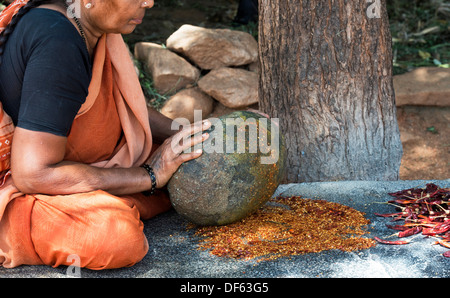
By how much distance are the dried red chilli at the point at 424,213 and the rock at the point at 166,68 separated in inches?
135

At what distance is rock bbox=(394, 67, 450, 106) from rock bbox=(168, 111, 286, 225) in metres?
3.57

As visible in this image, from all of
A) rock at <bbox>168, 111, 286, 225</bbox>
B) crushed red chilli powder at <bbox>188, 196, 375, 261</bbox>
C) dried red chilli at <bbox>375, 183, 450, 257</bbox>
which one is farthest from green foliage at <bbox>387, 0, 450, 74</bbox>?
rock at <bbox>168, 111, 286, 225</bbox>

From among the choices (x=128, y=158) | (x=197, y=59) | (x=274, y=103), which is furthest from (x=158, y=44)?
(x=128, y=158)

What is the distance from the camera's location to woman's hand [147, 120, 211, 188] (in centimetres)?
281

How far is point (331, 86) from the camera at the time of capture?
3721mm

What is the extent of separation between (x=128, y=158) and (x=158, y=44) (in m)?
3.80

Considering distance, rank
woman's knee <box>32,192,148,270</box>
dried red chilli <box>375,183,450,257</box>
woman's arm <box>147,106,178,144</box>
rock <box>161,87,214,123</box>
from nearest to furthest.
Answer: woman's knee <box>32,192,148,270</box> → dried red chilli <box>375,183,450,257</box> → woman's arm <box>147,106,178,144</box> → rock <box>161,87,214,123</box>

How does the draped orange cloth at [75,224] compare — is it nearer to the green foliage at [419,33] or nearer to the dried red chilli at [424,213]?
the dried red chilli at [424,213]

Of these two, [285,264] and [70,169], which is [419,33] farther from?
[70,169]

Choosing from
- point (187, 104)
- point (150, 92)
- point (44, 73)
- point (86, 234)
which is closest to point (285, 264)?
point (86, 234)

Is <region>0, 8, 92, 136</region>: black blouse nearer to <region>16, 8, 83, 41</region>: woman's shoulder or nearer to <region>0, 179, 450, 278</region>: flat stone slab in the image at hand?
<region>16, 8, 83, 41</region>: woman's shoulder

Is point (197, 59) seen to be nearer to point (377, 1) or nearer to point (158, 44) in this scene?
point (158, 44)

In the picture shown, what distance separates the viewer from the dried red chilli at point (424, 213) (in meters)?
2.82

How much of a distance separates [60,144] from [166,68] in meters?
3.84
